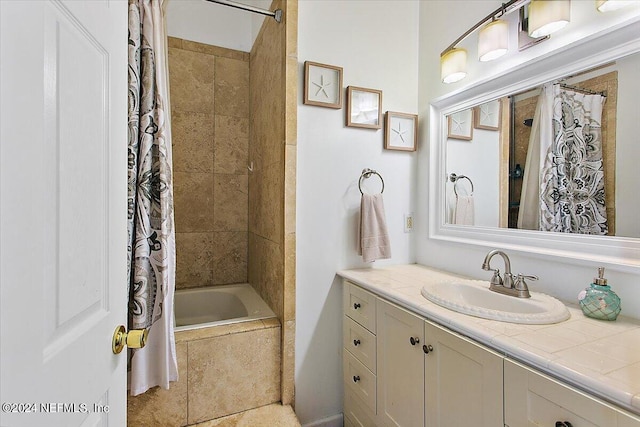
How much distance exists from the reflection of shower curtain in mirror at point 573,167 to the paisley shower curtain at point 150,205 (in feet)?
5.49

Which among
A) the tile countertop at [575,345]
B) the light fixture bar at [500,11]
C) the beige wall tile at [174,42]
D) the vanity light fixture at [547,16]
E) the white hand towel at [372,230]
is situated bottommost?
the tile countertop at [575,345]

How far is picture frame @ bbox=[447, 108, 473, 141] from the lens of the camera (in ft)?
5.66

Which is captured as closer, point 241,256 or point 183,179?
point 183,179

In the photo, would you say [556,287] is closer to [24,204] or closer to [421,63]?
[421,63]

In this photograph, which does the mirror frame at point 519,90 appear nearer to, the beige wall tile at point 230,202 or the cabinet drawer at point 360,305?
the cabinet drawer at point 360,305

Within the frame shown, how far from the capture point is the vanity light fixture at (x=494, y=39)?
1.42m

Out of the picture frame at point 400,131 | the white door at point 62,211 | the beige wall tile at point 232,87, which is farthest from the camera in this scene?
the beige wall tile at point 232,87

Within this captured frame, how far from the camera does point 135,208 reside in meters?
1.29

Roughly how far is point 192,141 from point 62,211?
2.11 metres

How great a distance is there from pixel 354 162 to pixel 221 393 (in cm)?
145

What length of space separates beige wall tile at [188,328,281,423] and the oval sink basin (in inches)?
36.3

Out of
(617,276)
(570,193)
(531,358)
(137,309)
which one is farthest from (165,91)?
(617,276)

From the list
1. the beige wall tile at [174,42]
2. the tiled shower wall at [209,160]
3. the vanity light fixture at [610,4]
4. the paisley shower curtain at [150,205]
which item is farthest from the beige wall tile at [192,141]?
the vanity light fixture at [610,4]

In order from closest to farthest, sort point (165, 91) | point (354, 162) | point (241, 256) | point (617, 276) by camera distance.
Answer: point (617, 276)
point (165, 91)
point (354, 162)
point (241, 256)
